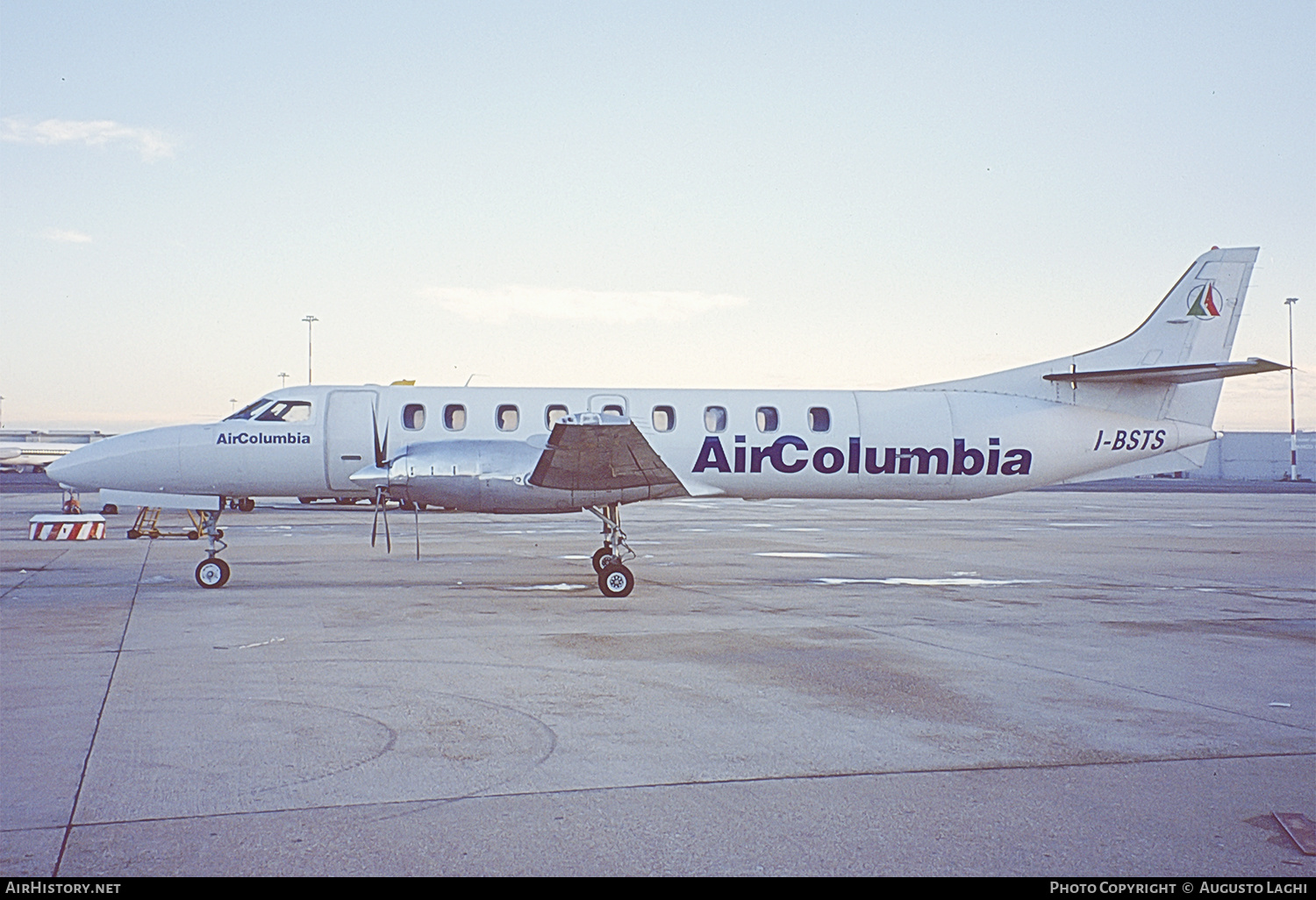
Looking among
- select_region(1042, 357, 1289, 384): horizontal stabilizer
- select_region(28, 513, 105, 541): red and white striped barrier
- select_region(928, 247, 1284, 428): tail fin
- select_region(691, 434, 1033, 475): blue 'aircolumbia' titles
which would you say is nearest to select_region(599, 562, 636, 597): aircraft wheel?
select_region(691, 434, 1033, 475): blue 'aircolumbia' titles

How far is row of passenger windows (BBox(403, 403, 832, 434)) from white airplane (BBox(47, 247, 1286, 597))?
3 centimetres

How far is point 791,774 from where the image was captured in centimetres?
640

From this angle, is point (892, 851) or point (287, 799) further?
point (287, 799)

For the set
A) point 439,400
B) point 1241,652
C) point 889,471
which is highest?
point 439,400

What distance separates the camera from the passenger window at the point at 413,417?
55.4 ft

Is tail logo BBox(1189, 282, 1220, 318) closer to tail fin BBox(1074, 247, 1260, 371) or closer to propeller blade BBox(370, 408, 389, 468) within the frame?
tail fin BBox(1074, 247, 1260, 371)

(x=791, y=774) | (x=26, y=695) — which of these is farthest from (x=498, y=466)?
(x=791, y=774)

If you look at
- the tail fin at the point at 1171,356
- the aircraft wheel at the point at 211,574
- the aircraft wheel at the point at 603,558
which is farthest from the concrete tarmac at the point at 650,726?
the tail fin at the point at 1171,356

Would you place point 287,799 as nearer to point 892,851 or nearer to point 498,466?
point 892,851

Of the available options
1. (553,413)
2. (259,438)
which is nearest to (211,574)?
(259,438)

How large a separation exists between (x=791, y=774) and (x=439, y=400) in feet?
39.1

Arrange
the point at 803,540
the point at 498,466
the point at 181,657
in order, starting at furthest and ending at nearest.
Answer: the point at 803,540 < the point at 498,466 < the point at 181,657

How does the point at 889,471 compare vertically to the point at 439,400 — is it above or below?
below

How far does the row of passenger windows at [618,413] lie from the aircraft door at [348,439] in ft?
1.64
